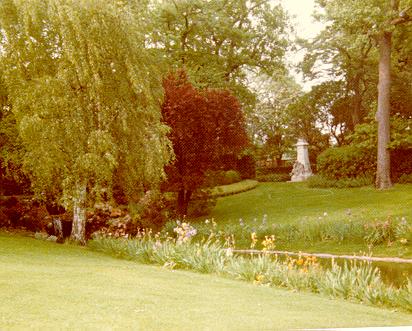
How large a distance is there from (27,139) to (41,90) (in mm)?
849

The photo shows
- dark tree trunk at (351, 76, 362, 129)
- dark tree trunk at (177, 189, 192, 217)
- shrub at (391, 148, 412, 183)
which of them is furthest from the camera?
dark tree trunk at (351, 76, 362, 129)

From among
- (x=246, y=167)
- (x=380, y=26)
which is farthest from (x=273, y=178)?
(x=380, y=26)

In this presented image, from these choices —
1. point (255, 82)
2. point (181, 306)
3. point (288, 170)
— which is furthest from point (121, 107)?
point (255, 82)

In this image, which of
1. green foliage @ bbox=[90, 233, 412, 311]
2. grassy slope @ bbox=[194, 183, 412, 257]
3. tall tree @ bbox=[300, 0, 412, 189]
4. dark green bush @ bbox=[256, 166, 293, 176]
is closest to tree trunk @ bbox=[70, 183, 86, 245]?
green foliage @ bbox=[90, 233, 412, 311]

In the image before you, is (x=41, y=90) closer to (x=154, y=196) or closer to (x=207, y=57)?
(x=154, y=196)

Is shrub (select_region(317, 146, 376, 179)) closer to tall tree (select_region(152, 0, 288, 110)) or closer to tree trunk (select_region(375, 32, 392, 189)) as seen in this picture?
tree trunk (select_region(375, 32, 392, 189))

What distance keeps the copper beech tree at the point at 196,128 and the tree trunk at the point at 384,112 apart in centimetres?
522

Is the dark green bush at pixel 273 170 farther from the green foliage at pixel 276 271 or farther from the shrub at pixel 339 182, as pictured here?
the green foliage at pixel 276 271

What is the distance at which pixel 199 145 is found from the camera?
45.7ft

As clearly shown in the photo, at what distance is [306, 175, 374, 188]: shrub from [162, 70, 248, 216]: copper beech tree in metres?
5.64

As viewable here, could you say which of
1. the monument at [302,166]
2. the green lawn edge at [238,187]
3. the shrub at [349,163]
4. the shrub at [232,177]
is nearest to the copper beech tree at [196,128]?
the green lawn edge at [238,187]

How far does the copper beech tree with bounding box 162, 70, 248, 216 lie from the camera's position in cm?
1334

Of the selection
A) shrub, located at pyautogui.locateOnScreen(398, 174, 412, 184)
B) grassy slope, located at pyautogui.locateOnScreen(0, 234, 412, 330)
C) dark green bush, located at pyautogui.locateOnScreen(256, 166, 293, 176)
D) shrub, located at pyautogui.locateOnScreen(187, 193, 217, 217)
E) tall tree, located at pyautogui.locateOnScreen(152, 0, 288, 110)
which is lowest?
grassy slope, located at pyautogui.locateOnScreen(0, 234, 412, 330)

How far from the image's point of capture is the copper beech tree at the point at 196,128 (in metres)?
13.3
